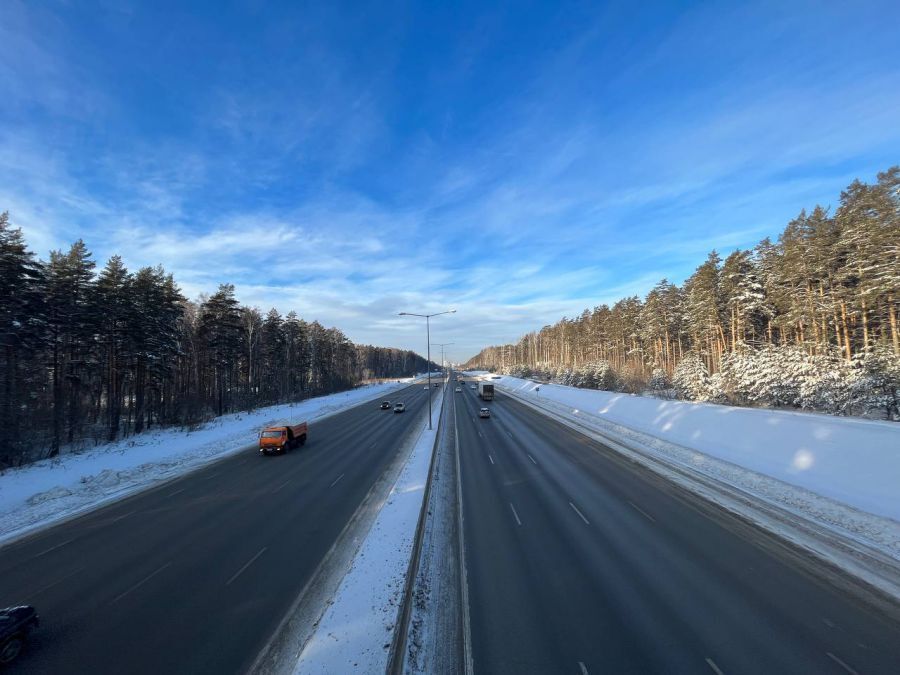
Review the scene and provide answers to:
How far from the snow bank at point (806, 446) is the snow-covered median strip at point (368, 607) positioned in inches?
643

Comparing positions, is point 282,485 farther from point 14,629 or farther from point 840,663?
point 840,663

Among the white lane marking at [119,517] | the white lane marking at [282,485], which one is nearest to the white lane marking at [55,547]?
the white lane marking at [119,517]

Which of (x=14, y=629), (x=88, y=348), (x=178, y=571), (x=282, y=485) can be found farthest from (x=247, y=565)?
(x=88, y=348)

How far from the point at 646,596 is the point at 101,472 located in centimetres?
2653

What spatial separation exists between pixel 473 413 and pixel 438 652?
123 feet

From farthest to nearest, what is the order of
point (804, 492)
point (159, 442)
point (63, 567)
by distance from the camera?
point (159, 442), point (804, 492), point (63, 567)

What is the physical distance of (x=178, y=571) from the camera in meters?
9.77

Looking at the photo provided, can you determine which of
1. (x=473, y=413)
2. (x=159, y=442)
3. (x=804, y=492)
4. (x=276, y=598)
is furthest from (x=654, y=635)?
(x=473, y=413)

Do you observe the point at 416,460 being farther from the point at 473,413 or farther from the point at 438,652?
the point at 473,413

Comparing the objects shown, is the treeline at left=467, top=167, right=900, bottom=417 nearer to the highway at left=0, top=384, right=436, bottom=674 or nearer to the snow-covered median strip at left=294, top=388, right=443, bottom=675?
the snow-covered median strip at left=294, top=388, right=443, bottom=675

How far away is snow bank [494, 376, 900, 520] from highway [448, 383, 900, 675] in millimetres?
5719

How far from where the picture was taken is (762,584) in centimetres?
859

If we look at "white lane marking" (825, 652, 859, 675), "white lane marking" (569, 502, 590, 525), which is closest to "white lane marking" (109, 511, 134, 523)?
"white lane marking" (569, 502, 590, 525)

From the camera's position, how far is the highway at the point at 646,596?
6.40 metres
